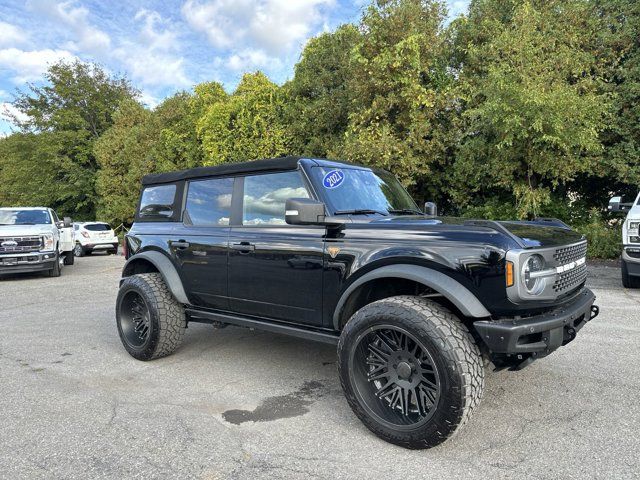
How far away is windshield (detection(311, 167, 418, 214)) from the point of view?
3.53m

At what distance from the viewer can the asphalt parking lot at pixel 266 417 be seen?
256 centimetres

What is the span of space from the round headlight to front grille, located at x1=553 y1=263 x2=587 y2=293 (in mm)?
190

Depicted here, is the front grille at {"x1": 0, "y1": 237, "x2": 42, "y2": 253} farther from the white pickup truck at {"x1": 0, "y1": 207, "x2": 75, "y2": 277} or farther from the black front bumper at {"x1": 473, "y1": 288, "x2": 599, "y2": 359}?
the black front bumper at {"x1": 473, "y1": 288, "x2": 599, "y2": 359}

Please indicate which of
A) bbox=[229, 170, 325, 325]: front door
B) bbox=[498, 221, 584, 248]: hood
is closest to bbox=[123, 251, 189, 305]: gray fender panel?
bbox=[229, 170, 325, 325]: front door

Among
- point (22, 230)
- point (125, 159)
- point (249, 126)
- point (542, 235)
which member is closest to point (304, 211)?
point (542, 235)

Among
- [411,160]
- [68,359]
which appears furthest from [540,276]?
[411,160]

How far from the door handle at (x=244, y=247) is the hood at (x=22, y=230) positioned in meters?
9.54

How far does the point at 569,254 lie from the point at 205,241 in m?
2.87

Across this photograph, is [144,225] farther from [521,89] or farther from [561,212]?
[561,212]

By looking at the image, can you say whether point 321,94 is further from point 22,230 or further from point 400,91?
point 22,230

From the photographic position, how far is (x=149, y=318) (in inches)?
171

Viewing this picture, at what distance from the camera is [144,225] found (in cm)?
484

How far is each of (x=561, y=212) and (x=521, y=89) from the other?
4.79m

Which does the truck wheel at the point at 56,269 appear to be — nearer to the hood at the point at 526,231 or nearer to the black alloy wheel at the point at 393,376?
the hood at the point at 526,231
